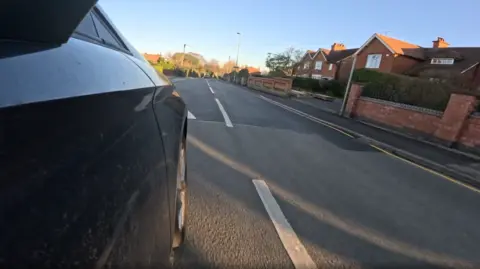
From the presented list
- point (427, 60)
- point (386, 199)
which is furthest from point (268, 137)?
point (427, 60)

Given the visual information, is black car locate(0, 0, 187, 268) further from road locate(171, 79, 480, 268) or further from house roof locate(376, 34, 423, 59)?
house roof locate(376, 34, 423, 59)

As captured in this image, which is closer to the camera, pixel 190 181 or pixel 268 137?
pixel 190 181

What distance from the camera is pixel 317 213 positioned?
11.8 feet

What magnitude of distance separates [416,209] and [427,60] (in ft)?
138

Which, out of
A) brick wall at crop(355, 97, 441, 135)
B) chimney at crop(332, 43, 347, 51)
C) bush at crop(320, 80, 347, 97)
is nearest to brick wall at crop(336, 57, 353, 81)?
bush at crop(320, 80, 347, 97)

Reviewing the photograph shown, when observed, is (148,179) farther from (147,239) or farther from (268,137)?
(268,137)

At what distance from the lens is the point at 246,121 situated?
34.6 ft

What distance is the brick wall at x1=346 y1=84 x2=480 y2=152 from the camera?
33.6 ft

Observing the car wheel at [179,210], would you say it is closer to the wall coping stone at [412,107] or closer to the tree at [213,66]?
the wall coping stone at [412,107]

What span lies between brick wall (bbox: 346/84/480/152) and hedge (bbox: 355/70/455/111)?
891mm

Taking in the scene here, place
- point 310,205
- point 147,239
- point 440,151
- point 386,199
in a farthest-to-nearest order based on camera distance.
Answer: point 440,151, point 386,199, point 310,205, point 147,239

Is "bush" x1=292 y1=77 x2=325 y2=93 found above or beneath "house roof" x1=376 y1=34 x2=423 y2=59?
beneath

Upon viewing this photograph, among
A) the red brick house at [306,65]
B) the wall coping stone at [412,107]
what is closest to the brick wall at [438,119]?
the wall coping stone at [412,107]

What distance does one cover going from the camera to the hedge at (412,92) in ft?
42.7
